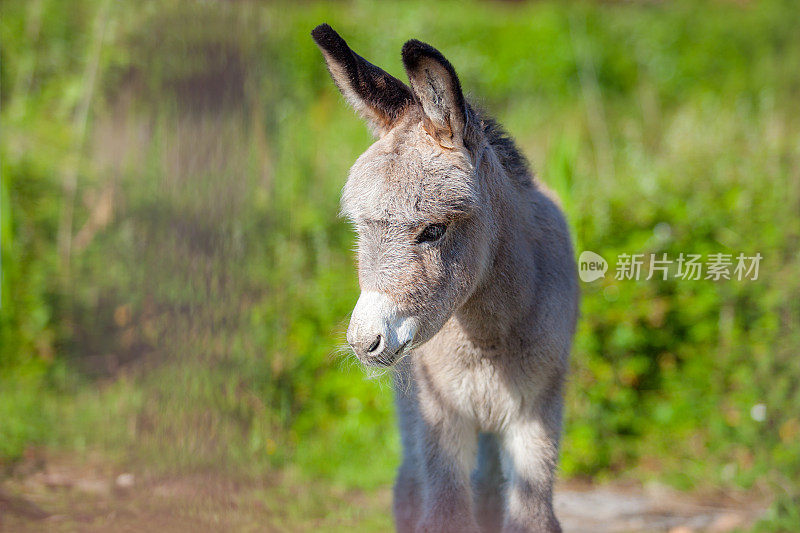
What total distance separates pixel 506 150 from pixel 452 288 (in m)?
0.86

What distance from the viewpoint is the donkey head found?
2.59 meters

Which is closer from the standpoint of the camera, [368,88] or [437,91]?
[437,91]

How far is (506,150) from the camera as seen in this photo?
10.9 ft

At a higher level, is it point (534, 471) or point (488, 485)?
point (534, 471)

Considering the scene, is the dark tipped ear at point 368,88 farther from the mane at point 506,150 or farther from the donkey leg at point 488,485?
the donkey leg at point 488,485

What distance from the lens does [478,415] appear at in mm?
3414

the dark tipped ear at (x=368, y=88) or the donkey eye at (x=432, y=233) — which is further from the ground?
the dark tipped ear at (x=368, y=88)

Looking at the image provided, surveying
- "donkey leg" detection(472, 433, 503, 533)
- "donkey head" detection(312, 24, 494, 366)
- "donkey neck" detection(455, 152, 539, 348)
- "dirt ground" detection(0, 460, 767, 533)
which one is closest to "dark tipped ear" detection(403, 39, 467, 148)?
"donkey head" detection(312, 24, 494, 366)

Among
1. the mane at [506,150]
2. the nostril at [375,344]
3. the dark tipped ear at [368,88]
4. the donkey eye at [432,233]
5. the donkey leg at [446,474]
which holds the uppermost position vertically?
the dark tipped ear at [368,88]

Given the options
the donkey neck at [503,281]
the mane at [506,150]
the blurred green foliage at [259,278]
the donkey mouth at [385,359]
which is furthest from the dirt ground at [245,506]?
the mane at [506,150]

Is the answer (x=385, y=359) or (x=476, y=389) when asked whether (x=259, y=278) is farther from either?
(x=385, y=359)

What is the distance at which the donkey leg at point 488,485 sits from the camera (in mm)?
4137

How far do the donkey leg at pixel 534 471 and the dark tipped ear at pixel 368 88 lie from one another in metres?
1.50

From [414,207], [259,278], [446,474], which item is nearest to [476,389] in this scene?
[446,474]
